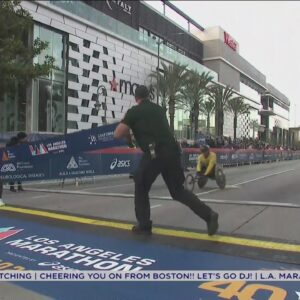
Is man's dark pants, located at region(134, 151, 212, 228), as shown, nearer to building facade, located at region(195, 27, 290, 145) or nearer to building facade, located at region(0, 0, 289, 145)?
building facade, located at region(0, 0, 289, 145)

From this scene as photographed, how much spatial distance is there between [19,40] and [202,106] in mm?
38250

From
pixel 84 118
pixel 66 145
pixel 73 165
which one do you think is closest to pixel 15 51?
pixel 73 165

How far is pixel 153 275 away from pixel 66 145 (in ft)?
25.2

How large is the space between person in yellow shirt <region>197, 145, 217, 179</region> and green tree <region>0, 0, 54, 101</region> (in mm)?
9782

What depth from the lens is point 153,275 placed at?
197 inches

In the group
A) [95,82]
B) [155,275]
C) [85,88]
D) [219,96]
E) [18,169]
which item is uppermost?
[219,96]

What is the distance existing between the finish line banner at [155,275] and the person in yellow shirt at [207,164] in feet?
31.4

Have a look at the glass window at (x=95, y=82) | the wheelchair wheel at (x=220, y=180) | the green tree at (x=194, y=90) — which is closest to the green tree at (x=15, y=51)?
the wheelchair wheel at (x=220, y=180)

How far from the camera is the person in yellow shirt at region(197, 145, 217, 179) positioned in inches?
576

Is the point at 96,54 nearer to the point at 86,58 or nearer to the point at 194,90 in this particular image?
the point at 86,58

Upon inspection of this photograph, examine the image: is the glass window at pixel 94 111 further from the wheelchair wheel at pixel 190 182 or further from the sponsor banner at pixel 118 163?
the wheelchair wheel at pixel 190 182

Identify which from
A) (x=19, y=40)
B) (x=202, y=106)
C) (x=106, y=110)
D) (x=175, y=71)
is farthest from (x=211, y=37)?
(x=19, y=40)

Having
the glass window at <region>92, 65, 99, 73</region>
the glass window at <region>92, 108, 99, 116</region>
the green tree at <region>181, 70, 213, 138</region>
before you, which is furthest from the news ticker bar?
the green tree at <region>181, 70, 213, 138</region>

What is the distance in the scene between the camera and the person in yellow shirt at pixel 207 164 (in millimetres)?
14641
